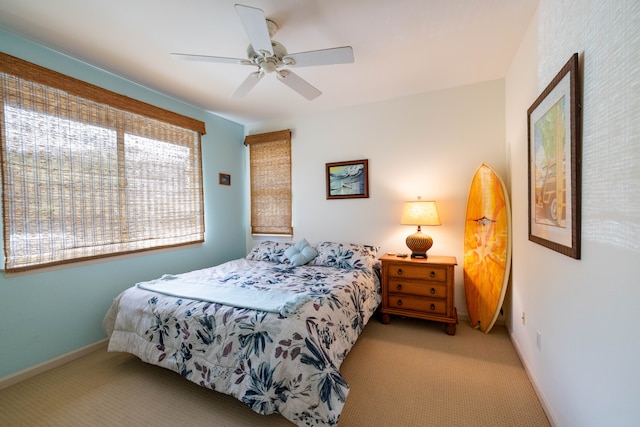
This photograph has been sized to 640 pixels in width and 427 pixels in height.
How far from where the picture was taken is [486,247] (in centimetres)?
265

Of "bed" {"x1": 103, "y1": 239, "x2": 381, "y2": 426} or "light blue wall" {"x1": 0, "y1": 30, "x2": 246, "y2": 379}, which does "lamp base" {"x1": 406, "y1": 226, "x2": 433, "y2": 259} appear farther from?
"light blue wall" {"x1": 0, "y1": 30, "x2": 246, "y2": 379}

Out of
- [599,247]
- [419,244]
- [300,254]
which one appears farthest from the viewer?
[300,254]

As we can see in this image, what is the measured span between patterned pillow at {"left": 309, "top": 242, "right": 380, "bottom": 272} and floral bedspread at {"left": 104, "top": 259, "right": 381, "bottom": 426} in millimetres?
459

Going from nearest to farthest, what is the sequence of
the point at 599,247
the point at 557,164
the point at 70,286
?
the point at 599,247
the point at 557,164
the point at 70,286

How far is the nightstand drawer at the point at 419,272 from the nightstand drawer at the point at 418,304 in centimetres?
22

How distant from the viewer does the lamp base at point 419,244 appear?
9.26 ft

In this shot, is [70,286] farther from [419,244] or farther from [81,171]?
[419,244]

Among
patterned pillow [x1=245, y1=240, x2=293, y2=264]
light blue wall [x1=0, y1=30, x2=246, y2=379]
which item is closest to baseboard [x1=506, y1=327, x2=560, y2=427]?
patterned pillow [x1=245, y1=240, x2=293, y2=264]

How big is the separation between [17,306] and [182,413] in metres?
1.57

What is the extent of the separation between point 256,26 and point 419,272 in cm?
250

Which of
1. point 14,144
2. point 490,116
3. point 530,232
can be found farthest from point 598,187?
point 14,144

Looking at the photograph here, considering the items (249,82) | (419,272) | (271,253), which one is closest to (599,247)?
(419,272)

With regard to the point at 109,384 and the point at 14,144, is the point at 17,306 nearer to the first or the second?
the point at 109,384

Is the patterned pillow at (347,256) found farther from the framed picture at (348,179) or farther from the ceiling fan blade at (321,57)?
the ceiling fan blade at (321,57)
